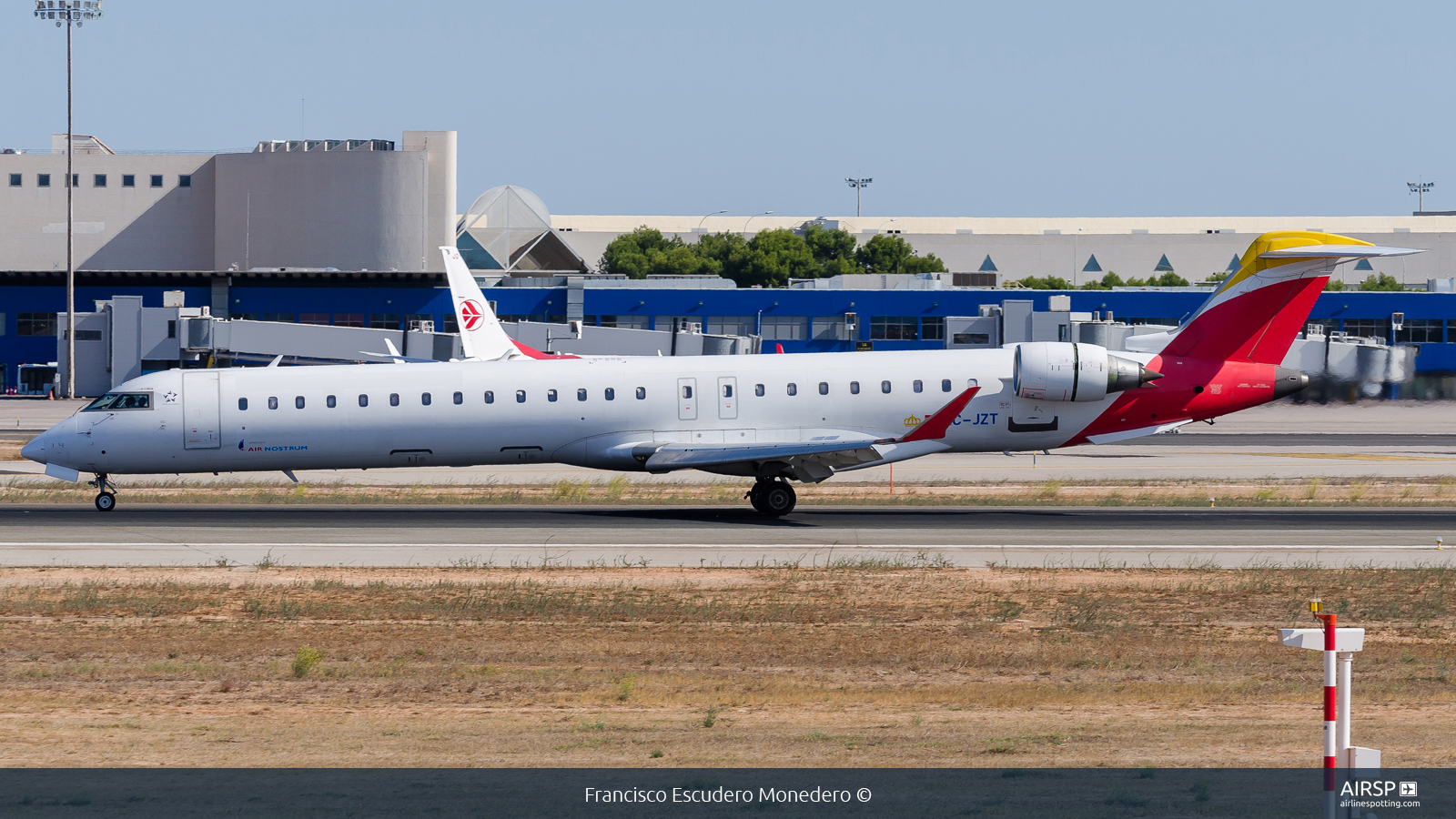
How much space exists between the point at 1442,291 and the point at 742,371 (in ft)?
309

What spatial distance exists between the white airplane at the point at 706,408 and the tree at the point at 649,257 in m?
128

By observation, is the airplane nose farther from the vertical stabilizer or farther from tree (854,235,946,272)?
tree (854,235,946,272)

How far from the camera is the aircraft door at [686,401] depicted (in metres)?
29.8

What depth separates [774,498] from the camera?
2961 cm

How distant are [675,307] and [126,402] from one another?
2823 inches

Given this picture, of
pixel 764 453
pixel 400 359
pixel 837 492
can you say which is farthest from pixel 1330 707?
pixel 400 359

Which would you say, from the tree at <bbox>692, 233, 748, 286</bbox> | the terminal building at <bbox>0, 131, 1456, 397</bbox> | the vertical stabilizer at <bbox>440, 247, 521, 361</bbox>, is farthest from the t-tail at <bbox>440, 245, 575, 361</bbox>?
the tree at <bbox>692, 233, 748, 286</bbox>

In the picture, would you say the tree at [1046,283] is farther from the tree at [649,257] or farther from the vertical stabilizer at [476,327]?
the vertical stabilizer at [476,327]

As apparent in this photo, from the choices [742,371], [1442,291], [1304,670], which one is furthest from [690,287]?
[1304,670]

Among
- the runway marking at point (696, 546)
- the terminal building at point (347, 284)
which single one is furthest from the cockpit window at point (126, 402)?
the terminal building at point (347, 284)

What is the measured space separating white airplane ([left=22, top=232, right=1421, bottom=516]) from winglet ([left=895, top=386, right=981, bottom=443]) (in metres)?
0.04

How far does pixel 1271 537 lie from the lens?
26.7m
